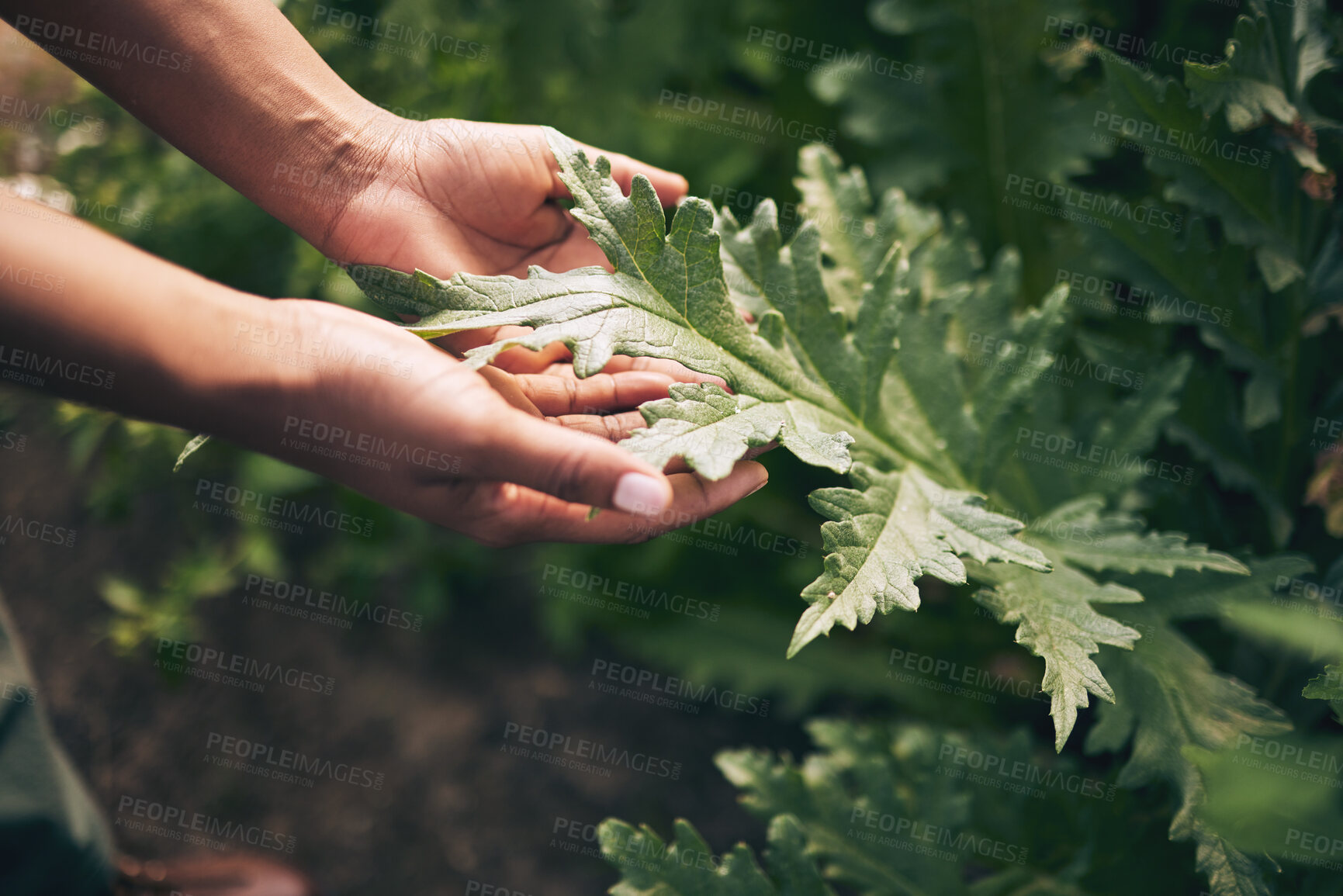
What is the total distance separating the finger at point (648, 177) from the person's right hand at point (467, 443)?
1.49 ft

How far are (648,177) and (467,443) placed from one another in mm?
720

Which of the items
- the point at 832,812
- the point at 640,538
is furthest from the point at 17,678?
the point at 832,812

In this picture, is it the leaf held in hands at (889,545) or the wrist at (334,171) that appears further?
the wrist at (334,171)

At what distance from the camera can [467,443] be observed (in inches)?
46.8

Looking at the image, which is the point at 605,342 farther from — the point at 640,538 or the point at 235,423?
the point at 235,423

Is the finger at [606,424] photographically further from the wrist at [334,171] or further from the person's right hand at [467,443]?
the wrist at [334,171]

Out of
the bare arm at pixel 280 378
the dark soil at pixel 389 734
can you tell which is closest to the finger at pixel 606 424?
the bare arm at pixel 280 378

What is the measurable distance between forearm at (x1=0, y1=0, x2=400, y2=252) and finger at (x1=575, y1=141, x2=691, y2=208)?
458 mm

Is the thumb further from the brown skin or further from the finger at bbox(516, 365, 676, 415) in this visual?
the finger at bbox(516, 365, 676, 415)

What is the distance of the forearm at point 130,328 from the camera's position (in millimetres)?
1168

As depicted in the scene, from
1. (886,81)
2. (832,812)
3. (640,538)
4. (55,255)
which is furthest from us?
(886,81)

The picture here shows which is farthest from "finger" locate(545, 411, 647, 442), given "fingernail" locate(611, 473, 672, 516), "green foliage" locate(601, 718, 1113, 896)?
"green foliage" locate(601, 718, 1113, 896)

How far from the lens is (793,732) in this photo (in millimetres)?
2832

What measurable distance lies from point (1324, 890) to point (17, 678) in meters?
2.91
